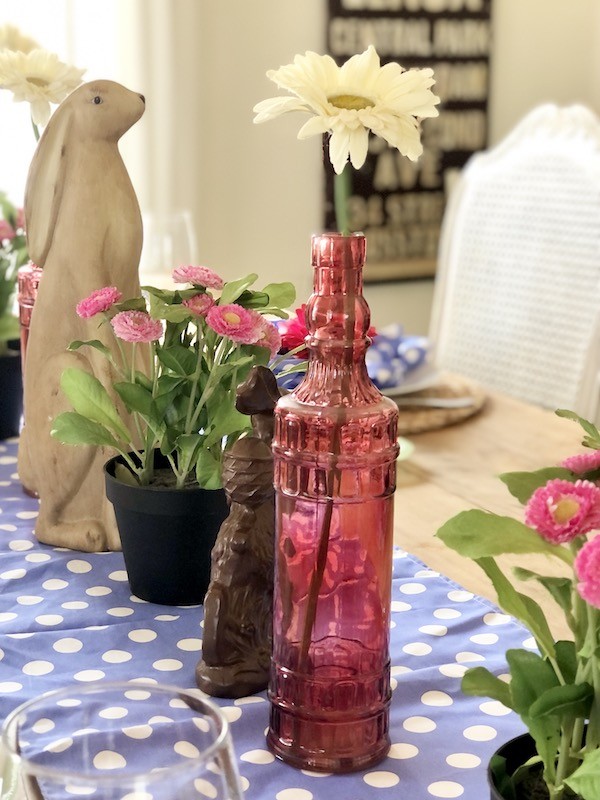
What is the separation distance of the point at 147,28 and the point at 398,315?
42.9 inches

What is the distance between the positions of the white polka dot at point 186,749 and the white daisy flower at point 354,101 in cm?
34

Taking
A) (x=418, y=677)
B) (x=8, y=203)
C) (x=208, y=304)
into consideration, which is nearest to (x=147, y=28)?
(x=8, y=203)

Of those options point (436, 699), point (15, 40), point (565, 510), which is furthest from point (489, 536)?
point (15, 40)

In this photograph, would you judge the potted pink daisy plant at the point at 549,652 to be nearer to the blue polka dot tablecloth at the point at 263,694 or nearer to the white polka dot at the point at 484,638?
the blue polka dot tablecloth at the point at 263,694

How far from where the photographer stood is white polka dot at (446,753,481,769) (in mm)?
647

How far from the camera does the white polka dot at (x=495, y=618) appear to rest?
2.78 ft

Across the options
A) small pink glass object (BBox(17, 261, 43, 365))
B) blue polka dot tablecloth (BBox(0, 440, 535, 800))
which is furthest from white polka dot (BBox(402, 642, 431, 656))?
small pink glass object (BBox(17, 261, 43, 365))

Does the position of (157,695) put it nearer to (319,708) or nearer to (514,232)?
(319,708)

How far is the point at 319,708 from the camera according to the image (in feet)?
2.11

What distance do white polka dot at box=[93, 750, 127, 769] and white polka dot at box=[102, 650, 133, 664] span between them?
367mm

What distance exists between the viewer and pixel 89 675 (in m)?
0.76

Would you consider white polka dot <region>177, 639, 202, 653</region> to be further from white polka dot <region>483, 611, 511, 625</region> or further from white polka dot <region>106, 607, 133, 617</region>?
white polka dot <region>483, 611, 511, 625</region>

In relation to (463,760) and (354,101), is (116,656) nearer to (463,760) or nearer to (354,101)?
(463,760)

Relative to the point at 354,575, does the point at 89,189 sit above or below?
above
